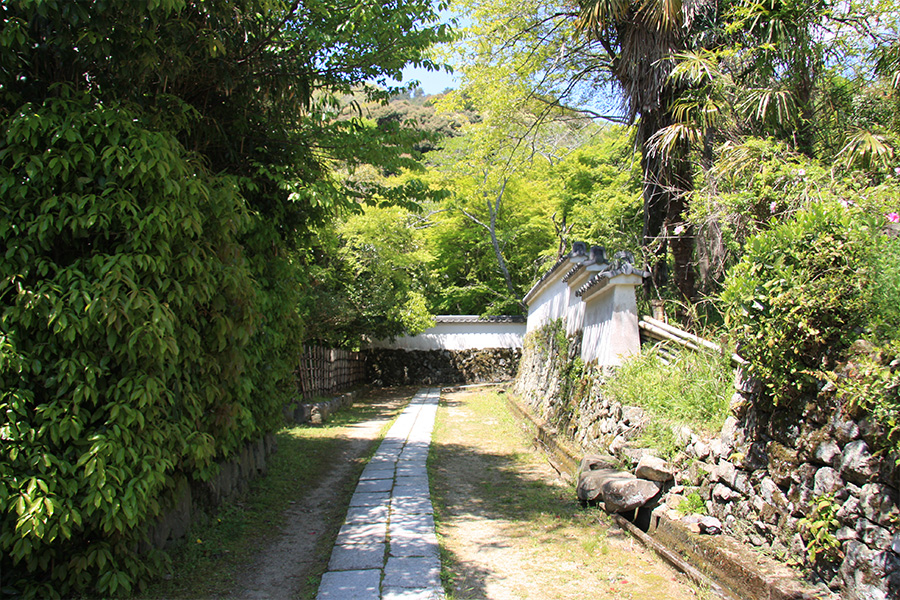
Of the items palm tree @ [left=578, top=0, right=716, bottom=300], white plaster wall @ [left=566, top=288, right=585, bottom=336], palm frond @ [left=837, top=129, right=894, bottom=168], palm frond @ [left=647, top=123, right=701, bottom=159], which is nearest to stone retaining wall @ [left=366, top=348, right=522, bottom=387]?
white plaster wall @ [left=566, top=288, right=585, bottom=336]

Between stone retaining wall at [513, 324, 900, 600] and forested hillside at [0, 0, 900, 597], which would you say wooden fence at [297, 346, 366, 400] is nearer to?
forested hillside at [0, 0, 900, 597]

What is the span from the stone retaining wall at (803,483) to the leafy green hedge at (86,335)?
10.8 feet

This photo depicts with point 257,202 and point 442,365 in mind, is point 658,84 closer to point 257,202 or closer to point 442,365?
point 257,202

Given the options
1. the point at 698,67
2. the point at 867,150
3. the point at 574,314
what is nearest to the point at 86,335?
the point at 867,150

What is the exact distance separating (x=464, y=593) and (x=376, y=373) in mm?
16207

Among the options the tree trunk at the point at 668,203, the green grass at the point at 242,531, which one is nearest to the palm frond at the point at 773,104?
the tree trunk at the point at 668,203

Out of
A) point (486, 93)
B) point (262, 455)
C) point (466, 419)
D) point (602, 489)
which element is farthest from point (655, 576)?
point (486, 93)

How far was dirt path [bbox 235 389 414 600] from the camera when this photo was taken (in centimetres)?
347

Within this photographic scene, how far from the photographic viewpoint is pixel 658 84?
6.95 m

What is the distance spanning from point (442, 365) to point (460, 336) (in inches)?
46.6

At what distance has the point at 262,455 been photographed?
5.71 metres

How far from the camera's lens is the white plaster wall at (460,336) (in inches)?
774

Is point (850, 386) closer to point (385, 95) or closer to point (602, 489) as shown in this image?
point (602, 489)

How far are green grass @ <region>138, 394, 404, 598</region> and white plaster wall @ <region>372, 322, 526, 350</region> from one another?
39.7 feet
